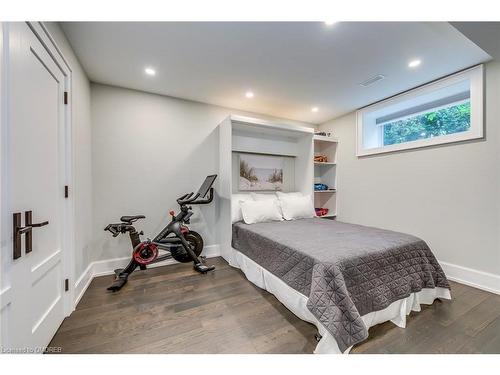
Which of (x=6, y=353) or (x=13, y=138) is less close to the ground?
(x=13, y=138)

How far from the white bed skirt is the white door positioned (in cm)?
178

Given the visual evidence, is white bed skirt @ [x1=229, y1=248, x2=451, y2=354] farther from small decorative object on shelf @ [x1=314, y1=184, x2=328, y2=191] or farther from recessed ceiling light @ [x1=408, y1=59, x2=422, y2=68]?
recessed ceiling light @ [x1=408, y1=59, x2=422, y2=68]

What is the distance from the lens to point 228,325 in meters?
1.62

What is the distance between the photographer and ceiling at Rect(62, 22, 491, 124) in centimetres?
170

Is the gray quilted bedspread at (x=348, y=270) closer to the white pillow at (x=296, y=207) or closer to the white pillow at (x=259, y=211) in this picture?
the white pillow at (x=259, y=211)

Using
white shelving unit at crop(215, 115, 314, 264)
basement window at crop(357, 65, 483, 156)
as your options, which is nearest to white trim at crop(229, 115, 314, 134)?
white shelving unit at crop(215, 115, 314, 264)

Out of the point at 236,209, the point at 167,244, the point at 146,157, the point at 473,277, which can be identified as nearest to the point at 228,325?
the point at 167,244

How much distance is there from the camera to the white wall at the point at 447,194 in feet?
7.05

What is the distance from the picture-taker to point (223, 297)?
6.74 feet

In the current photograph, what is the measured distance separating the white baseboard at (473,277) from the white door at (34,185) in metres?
4.00

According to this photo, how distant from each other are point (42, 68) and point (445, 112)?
436cm

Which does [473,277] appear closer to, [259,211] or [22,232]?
[259,211]
